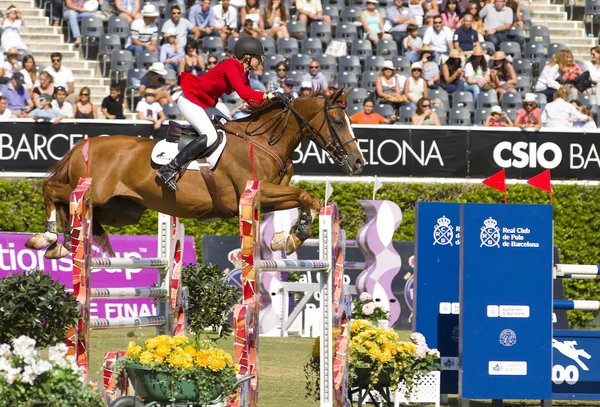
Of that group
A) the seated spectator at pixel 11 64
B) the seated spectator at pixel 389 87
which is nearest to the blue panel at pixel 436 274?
the seated spectator at pixel 389 87

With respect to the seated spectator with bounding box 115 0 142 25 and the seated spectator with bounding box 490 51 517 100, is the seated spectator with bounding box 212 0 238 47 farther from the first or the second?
the seated spectator with bounding box 490 51 517 100

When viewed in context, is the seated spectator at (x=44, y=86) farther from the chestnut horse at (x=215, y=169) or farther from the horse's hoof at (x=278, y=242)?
the horse's hoof at (x=278, y=242)

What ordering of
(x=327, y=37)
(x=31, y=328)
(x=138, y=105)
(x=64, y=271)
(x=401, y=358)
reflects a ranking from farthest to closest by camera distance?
1. (x=327, y=37)
2. (x=138, y=105)
3. (x=64, y=271)
4. (x=401, y=358)
5. (x=31, y=328)

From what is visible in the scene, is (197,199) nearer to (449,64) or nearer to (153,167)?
(153,167)

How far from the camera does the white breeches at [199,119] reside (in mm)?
8305

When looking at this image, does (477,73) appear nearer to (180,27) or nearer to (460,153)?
(460,153)

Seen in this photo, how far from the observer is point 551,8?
20.2 meters

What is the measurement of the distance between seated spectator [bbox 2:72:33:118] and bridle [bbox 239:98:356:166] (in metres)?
7.09

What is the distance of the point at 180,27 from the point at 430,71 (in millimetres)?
3779

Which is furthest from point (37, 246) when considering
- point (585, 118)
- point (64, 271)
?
point (585, 118)

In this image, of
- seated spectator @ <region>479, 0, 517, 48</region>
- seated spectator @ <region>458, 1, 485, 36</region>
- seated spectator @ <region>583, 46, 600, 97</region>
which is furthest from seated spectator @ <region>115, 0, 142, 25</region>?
seated spectator @ <region>583, 46, 600, 97</region>

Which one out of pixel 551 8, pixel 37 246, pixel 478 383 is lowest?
pixel 478 383

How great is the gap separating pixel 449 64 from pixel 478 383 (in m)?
10.0

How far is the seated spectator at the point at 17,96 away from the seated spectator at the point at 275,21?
13.4ft
